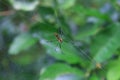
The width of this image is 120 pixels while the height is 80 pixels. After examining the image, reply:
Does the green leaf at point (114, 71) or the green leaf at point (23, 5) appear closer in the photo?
the green leaf at point (114, 71)

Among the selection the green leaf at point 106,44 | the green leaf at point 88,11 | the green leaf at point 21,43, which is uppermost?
the green leaf at point 88,11

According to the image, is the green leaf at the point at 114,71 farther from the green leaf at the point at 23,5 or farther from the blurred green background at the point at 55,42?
the green leaf at the point at 23,5

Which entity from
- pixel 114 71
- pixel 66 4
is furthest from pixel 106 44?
pixel 66 4

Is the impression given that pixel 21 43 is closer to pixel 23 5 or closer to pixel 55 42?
pixel 23 5

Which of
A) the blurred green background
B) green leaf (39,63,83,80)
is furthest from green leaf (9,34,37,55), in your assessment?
green leaf (39,63,83,80)

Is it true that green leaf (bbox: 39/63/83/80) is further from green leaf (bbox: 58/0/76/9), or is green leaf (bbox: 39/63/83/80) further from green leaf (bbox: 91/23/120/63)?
green leaf (bbox: 58/0/76/9)

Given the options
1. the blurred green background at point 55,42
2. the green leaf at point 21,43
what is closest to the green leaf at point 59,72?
the blurred green background at point 55,42

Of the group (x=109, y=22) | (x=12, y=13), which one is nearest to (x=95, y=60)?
(x=109, y=22)
